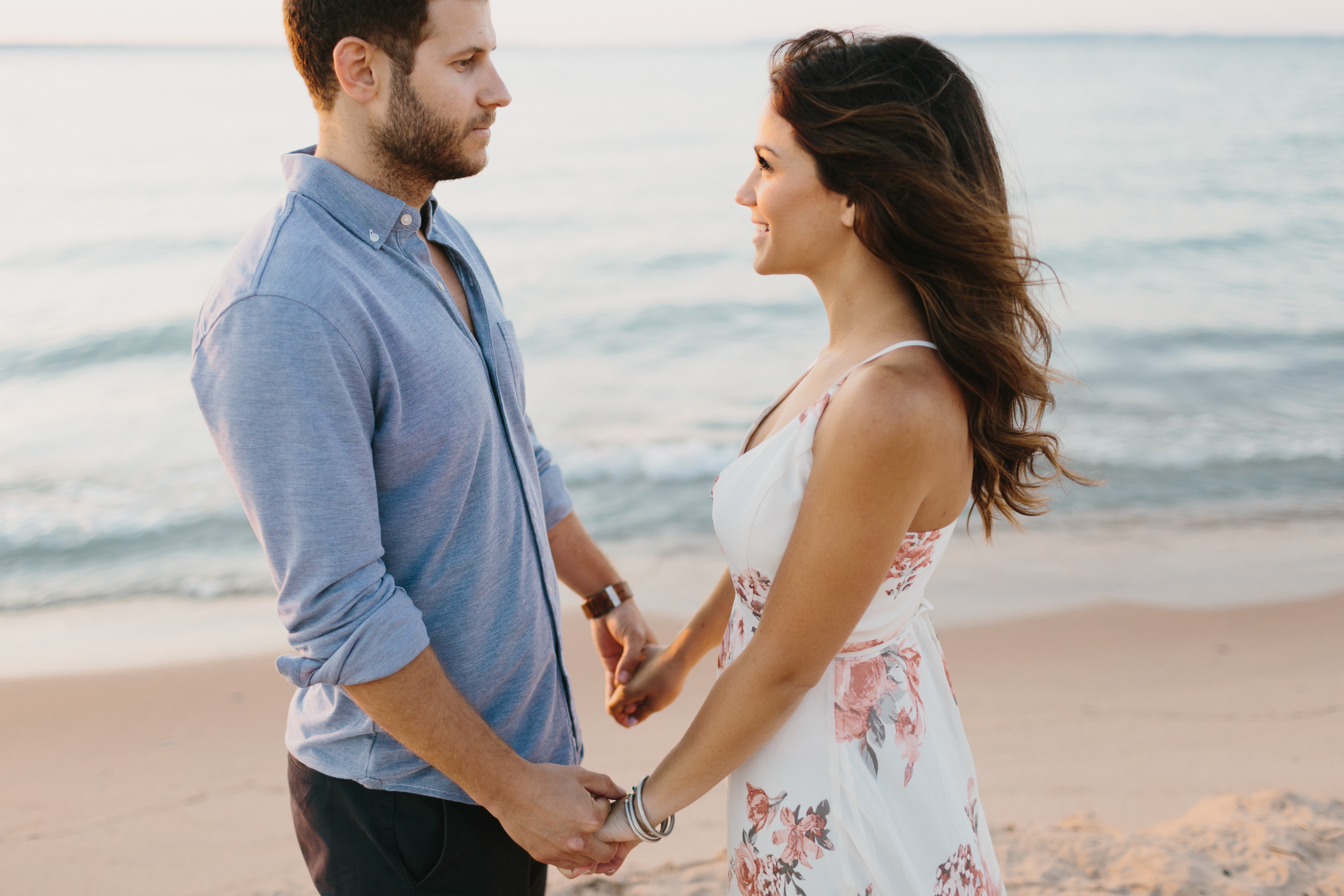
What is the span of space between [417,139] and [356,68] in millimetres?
162

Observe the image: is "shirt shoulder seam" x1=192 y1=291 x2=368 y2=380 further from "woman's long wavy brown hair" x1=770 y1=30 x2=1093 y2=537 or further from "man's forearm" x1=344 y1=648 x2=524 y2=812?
"woman's long wavy brown hair" x1=770 y1=30 x2=1093 y2=537

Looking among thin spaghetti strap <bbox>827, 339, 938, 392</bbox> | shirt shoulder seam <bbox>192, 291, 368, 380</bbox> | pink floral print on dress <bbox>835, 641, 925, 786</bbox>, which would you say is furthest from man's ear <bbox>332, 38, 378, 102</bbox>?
pink floral print on dress <bbox>835, 641, 925, 786</bbox>

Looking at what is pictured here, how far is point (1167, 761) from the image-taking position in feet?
13.6

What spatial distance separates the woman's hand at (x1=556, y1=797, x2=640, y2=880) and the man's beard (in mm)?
1343

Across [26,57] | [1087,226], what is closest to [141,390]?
[1087,226]

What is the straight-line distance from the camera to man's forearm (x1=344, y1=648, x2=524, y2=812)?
170cm

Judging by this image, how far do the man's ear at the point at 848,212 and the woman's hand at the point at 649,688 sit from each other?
1261 millimetres

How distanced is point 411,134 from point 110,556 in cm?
618

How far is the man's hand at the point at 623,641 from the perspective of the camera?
2654 mm

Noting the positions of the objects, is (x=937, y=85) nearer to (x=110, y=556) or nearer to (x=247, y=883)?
(x=247, y=883)

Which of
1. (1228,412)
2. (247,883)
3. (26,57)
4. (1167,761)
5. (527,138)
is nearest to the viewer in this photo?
(247,883)

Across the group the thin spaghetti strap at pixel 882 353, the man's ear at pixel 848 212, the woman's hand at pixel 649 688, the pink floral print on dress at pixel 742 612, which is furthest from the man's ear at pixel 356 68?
the woman's hand at pixel 649 688

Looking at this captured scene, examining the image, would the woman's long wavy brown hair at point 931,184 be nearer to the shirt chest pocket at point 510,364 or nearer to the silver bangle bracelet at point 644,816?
the shirt chest pocket at point 510,364

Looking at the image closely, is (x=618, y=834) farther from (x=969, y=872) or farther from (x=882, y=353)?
(x=882, y=353)
